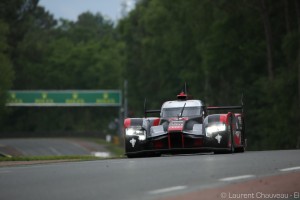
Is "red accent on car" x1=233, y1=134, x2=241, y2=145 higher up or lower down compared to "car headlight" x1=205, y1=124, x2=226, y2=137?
lower down

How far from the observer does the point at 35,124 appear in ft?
427

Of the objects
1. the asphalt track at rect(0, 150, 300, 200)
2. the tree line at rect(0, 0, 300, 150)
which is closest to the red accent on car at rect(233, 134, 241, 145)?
the tree line at rect(0, 0, 300, 150)

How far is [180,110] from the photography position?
2697 centimetres

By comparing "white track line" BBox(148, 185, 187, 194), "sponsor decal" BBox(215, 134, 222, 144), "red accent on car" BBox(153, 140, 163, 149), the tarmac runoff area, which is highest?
"sponsor decal" BBox(215, 134, 222, 144)

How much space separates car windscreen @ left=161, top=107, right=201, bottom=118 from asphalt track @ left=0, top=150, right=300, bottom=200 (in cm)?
764

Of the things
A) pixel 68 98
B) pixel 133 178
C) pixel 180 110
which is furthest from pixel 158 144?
pixel 68 98

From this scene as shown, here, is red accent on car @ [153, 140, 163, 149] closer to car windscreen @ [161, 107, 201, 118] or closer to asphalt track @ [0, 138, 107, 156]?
car windscreen @ [161, 107, 201, 118]

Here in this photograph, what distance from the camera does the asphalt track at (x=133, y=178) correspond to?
1293cm

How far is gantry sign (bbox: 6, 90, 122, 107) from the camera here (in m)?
107

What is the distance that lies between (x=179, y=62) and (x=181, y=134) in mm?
63008

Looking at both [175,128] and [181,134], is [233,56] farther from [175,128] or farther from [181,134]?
[181,134]

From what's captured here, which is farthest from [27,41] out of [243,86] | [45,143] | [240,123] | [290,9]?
[240,123]

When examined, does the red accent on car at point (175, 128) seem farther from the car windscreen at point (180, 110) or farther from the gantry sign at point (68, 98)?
the gantry sign at point (68, 98)

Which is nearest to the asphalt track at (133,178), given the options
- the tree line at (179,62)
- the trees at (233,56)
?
the tree line at (179,62)
